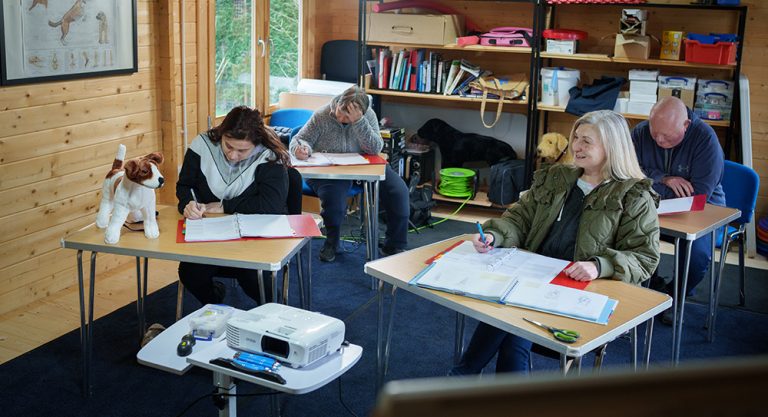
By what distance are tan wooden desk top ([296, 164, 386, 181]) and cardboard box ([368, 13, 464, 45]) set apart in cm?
181

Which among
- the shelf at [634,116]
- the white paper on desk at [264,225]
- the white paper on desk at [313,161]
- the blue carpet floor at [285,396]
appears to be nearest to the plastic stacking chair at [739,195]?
the blue carpet floor at [285,396]

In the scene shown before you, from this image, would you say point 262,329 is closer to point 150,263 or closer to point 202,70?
point 150,263

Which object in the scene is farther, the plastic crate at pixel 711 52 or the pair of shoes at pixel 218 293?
the plastic crate at pixel 711 52

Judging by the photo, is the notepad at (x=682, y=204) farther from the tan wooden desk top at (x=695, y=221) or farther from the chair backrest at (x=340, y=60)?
the chair backrest at (x=340, y=60)

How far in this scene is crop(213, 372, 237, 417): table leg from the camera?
2123 millimetres

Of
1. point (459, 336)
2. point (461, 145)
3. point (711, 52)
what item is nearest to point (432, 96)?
point (461, 145)

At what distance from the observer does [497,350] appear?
8.76 feet

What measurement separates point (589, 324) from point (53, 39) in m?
2.85

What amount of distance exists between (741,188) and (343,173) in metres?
1.97

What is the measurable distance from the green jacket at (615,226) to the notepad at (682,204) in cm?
78

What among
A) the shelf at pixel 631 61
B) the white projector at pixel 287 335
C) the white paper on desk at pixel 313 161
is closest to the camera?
the white projector at pixel 287 335

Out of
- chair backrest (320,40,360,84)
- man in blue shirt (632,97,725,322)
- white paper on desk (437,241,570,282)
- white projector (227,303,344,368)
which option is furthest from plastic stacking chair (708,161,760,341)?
chair backrest (320,40,360,84)

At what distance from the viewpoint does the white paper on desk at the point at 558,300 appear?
85.4 inches

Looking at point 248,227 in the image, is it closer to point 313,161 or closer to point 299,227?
point 299,227
